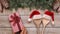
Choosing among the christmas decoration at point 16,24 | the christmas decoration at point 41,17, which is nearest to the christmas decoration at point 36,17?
the christmas decoration at point 41,17

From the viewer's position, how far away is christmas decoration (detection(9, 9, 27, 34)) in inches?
61.2

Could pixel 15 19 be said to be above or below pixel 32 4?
below

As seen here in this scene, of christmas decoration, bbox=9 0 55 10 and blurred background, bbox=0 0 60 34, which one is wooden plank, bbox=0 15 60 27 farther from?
christmas decoration, bbox=9 0 55 10

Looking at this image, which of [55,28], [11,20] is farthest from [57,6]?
[11,20]

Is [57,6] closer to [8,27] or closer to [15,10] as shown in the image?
[15,10]

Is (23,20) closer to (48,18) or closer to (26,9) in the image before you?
(26,9)

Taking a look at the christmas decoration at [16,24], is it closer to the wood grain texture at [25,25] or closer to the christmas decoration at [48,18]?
the wood grain texture at [25,25]

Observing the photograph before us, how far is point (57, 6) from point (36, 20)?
0.25m

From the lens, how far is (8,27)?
160cm

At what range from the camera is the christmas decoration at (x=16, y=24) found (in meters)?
1.55

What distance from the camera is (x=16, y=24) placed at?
1.56m

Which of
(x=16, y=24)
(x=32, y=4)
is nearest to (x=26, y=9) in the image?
(x=32, y=4)

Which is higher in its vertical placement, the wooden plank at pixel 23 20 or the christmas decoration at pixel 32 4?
the christmas decoration at pixel 32 4

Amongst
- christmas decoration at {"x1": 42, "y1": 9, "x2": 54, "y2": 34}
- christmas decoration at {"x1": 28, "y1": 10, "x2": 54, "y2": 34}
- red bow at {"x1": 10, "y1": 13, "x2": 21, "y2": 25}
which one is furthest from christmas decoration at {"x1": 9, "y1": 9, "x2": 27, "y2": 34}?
christmas decoration at {"x1": 42, "y1": 9, "x2": 54, "y2": 34}
